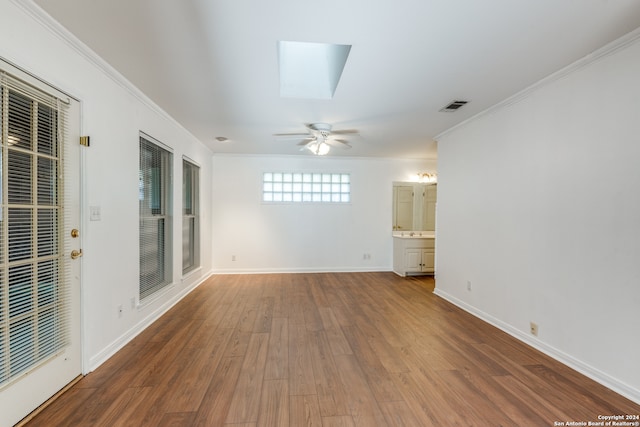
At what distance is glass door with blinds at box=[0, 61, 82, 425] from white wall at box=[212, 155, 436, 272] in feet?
11.6

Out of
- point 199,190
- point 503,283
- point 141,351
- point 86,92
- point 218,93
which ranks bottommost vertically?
point 141,351

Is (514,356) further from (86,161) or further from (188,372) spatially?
(86,161)

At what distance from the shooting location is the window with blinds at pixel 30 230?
1538 millimetres

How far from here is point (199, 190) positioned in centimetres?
482

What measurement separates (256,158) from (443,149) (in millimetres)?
3569

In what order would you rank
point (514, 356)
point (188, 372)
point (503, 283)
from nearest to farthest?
1. point (188, 372)
2. point (514, 356)
3. point (503, 283)

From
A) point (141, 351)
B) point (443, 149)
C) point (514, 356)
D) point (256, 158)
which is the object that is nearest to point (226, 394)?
point (141, 351)

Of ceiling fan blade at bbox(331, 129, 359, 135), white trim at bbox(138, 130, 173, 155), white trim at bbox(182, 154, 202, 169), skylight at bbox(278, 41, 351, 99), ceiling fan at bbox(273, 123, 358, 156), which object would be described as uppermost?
skylight at bbox(278, 41, 351, 99)

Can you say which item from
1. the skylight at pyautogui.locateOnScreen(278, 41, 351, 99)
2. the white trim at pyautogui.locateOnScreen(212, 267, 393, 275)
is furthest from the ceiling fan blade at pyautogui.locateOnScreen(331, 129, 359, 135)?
the white trim at pyautogui.locateOnScreen(212, 267, 393, 275)

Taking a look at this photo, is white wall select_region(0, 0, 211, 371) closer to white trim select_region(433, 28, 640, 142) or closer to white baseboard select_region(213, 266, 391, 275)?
white baseboard select_region(213, 266, 391, 275)

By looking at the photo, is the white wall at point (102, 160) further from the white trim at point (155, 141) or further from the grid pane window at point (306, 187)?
the grid pane window at point (306, 187)

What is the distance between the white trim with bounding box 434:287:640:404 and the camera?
191 cm

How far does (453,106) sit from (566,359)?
2636 millimetres

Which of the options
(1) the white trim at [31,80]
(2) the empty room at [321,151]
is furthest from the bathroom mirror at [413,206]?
(1) the white trim at [31,80]
